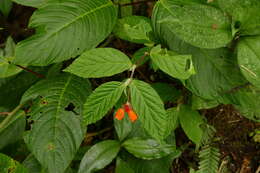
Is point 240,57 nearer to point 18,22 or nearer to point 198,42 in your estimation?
point 198,42

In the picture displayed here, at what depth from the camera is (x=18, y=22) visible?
2.36 m

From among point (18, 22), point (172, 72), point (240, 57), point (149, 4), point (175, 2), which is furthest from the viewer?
point (18, 22)

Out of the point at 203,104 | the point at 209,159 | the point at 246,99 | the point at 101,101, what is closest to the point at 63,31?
the point at 101,101

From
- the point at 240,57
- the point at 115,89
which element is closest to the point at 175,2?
the point at 240,57

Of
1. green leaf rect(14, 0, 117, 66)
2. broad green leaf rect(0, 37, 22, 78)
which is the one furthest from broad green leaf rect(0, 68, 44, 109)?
green leaf rect(14, 0, 117, 66)

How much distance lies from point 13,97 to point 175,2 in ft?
3.66

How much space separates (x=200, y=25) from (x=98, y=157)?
838 millimetres

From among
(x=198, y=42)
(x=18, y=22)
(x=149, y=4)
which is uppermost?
(x=198, y=42)

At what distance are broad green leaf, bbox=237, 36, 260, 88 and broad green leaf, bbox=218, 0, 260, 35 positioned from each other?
0.15 ft

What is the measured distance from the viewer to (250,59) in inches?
48.4

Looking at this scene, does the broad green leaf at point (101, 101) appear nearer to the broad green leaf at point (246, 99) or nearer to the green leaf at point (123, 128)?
the green leaf at point (123, 128)

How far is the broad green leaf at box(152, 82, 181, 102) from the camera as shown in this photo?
5.56 feet

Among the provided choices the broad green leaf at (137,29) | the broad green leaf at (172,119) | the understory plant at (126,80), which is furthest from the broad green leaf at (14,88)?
the broad green leaf at (172,119)

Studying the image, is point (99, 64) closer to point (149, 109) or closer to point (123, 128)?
point (149, 109)
